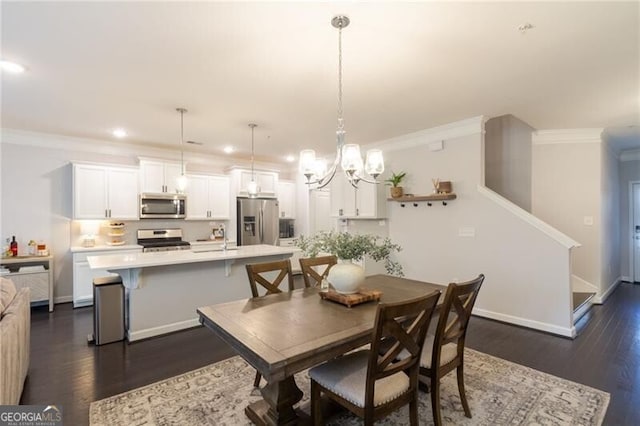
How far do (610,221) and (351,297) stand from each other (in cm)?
575

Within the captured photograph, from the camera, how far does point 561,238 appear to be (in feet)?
11.7

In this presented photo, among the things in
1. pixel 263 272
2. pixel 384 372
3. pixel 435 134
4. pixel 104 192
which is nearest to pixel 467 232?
pixel 435 134

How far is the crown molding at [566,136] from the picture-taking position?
478 cm

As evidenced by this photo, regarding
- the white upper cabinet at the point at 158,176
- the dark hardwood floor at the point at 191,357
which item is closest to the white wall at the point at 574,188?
the dark hardwood floor at the point at 191,357

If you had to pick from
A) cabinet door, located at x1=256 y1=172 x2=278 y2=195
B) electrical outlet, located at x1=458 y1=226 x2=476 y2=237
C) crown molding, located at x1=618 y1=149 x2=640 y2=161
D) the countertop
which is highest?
crown molding, located at x1=618 y1=149 x2=640 y2=161

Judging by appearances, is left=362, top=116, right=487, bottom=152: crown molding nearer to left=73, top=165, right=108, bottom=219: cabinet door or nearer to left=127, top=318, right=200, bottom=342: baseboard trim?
left=127, top=318, right=200, bottom=342: baseboard trim

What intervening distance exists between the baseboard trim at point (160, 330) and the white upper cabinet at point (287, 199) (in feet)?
11.8

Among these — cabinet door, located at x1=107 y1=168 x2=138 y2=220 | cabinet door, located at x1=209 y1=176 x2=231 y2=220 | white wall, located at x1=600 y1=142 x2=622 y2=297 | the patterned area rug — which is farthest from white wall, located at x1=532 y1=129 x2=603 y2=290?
cabinet door, located at x1=107 y1=168 x2=138 y2=220

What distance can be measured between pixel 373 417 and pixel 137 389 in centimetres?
195

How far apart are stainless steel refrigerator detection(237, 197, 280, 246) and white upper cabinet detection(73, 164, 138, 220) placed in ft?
6.10

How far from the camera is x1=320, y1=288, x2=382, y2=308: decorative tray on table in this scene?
2.16 meters

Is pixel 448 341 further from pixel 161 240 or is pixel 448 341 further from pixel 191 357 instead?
pixel 161 240

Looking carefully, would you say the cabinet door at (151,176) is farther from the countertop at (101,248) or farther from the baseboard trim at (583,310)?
the baseboard trim at (583,310)

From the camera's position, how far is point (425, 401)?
7.70 ft
